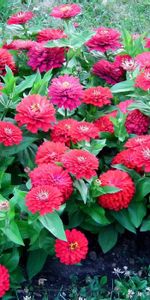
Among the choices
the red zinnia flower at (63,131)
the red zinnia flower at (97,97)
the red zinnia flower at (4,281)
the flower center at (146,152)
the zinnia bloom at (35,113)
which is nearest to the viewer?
the red zinnia flower at (4,281)

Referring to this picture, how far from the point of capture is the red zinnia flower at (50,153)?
2051 millimetres

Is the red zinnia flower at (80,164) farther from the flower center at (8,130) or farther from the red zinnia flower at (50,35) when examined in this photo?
the red zinnia flower at (50,35)

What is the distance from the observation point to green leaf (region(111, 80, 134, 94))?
8.07ft

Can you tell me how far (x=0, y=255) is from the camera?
203 cm

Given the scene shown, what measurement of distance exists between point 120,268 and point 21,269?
364mm

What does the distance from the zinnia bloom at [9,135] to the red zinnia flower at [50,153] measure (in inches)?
3.7

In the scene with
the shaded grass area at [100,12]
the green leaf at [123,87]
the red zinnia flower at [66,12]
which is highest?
the red zinnia flower at [66,12]

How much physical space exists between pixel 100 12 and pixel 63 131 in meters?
2.56

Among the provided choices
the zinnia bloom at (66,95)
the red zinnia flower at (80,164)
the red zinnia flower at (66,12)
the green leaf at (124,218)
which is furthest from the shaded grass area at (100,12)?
the red zinnia flower at (80,164)

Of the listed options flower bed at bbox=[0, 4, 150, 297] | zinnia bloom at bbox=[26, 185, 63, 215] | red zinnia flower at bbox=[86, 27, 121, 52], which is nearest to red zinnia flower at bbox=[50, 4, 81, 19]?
flower bed at bbox=[0, 4, 150, 297]

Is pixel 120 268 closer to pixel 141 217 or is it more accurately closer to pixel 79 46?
pixel 141 217

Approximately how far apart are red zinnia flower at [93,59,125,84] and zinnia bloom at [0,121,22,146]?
2.18 ft

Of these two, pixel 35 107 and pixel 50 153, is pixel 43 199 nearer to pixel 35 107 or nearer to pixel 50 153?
pixel 50 153

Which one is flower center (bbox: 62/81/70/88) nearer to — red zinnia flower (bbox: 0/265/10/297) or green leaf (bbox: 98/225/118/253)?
green leaf (bbox: 98/225/118/253)
